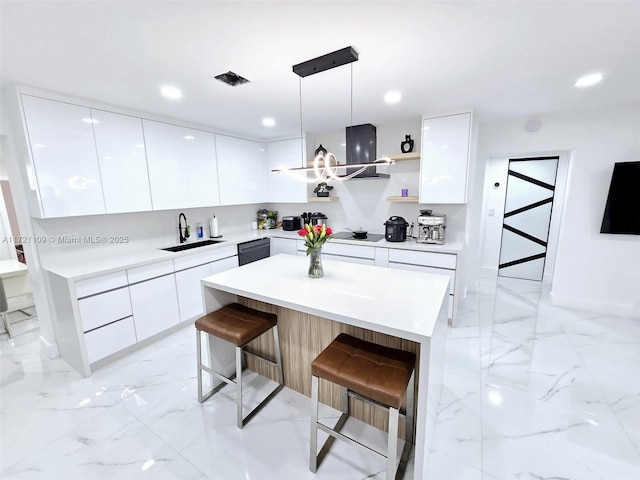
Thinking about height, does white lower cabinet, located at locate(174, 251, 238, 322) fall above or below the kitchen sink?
below

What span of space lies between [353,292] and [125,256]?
2543 mm

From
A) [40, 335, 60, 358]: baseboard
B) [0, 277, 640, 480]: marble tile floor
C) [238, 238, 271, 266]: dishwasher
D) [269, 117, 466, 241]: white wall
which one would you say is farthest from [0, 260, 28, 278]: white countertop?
[269, 117, 466, 241]: white wall

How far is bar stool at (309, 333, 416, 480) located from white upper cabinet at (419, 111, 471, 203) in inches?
90.2

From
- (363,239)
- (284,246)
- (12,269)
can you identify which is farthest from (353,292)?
(12,269)

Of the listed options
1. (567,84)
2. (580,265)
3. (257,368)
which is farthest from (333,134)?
(580,265)

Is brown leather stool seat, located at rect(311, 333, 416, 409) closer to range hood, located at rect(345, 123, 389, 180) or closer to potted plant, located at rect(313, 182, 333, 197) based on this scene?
range hood, located at rect(345, 123, 389, 180)

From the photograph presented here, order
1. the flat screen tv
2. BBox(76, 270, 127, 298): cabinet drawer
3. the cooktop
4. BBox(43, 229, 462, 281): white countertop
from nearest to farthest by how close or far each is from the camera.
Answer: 1. BBox(76, 270, 127, 298): cabinet drawer
2. BBox(43, 229, 462, 281): white countertop
3. the flat screen tv
4. the cooktop

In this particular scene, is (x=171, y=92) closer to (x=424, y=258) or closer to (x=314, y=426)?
(x=314, y=426)

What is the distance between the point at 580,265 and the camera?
3.38m

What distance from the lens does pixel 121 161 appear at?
9.11ft

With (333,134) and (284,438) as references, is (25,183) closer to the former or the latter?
(284,438)

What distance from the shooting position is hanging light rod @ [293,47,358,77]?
1.73 meters

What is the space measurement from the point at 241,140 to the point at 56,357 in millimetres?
3302

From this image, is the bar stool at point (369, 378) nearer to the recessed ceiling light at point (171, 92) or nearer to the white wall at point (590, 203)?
the recessed ceiling light at point (171, 92)
